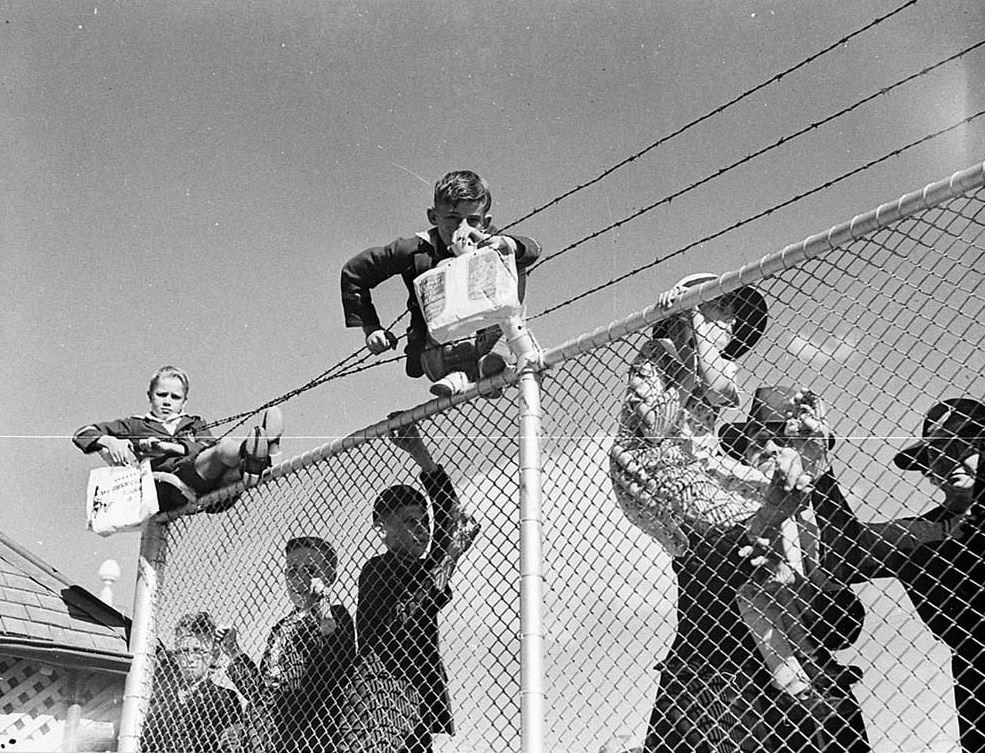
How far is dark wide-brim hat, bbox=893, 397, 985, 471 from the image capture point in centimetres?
219

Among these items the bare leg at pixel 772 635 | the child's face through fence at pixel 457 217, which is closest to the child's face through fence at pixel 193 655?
the child's face through fence at pixel 457 217

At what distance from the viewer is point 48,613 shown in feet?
18.5

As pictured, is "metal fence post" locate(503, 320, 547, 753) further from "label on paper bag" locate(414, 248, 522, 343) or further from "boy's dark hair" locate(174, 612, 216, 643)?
"boy's dark hair" locate(174, 612, 216, 643)

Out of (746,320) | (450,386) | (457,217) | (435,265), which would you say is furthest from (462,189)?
(746,320)

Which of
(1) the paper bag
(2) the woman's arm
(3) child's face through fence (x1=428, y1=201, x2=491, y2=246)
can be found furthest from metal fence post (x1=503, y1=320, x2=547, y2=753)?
(1) the paper bag

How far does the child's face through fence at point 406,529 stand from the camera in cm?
316

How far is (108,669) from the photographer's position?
523 centimetres

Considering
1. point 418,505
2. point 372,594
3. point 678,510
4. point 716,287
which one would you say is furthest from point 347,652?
point 716,287

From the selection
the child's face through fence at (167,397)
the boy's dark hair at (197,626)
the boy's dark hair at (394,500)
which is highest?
the child's face through fence at (167,397)

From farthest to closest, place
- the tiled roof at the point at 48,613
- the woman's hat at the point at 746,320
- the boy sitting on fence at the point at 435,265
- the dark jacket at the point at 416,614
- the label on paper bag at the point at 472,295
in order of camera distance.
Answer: the tiled roof at the point at 48,613, the boy sitting on fence at the point at 435,265, the dark jacket at the point at 416,614, the label on paper bag at the point at 472,295, the woman's hat at the point at 746,320

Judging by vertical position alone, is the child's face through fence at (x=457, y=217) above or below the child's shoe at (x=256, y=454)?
above

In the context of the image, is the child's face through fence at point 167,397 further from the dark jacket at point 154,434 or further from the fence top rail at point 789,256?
the fence top rail at point 789,256

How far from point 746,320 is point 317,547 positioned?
1511 mm

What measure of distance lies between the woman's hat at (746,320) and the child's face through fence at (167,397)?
2912 mm
